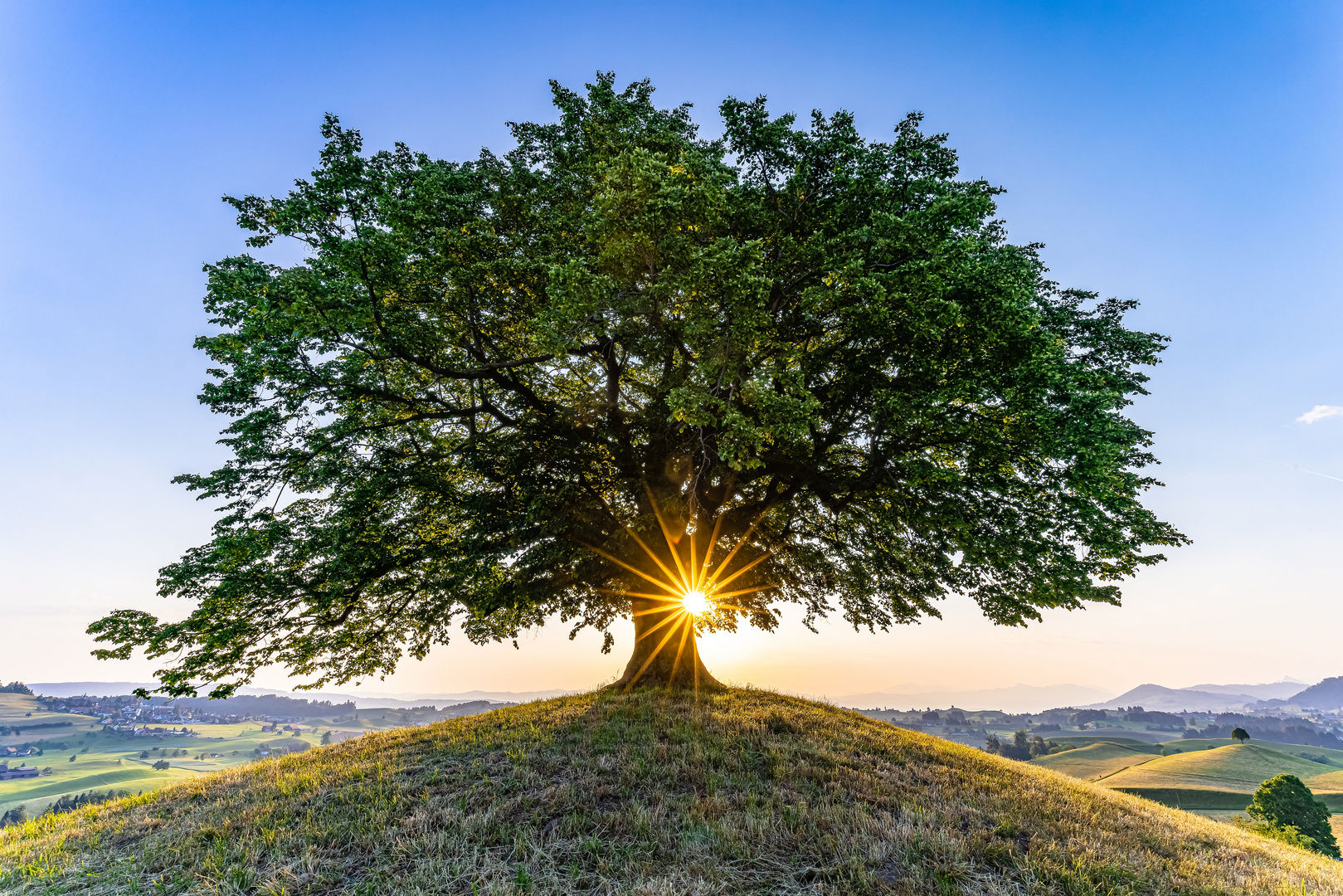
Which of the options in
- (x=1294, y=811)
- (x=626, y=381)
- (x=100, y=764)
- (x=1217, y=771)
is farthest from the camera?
(x=100, y=764)

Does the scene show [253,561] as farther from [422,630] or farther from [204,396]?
[422,630]

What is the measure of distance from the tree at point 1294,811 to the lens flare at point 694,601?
49055 millimetres

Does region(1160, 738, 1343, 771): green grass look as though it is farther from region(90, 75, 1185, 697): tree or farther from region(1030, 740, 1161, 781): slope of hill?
region(90, 75, 1185, 697): tree

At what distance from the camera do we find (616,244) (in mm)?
11648

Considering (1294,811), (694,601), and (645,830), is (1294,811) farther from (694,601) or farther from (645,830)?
(645,830)

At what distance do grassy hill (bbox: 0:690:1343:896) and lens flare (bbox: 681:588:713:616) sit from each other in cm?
586

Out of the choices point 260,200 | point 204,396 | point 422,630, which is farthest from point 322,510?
point 260,200

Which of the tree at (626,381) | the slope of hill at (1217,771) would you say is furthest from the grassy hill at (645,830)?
the slope of hill at (1217,771)

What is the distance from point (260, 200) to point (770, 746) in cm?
1614

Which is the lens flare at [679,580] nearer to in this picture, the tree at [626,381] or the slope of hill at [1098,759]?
the tree at [626,381]

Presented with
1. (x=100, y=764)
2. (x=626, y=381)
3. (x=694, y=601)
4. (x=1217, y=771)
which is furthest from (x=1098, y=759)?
(x=100, y=764)

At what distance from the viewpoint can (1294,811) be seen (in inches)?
1635

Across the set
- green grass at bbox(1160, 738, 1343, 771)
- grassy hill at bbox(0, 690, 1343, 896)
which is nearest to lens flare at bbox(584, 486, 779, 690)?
grassy hill at bbox(0, 690, 1343, 896)

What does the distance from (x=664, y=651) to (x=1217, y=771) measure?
120155 mm
